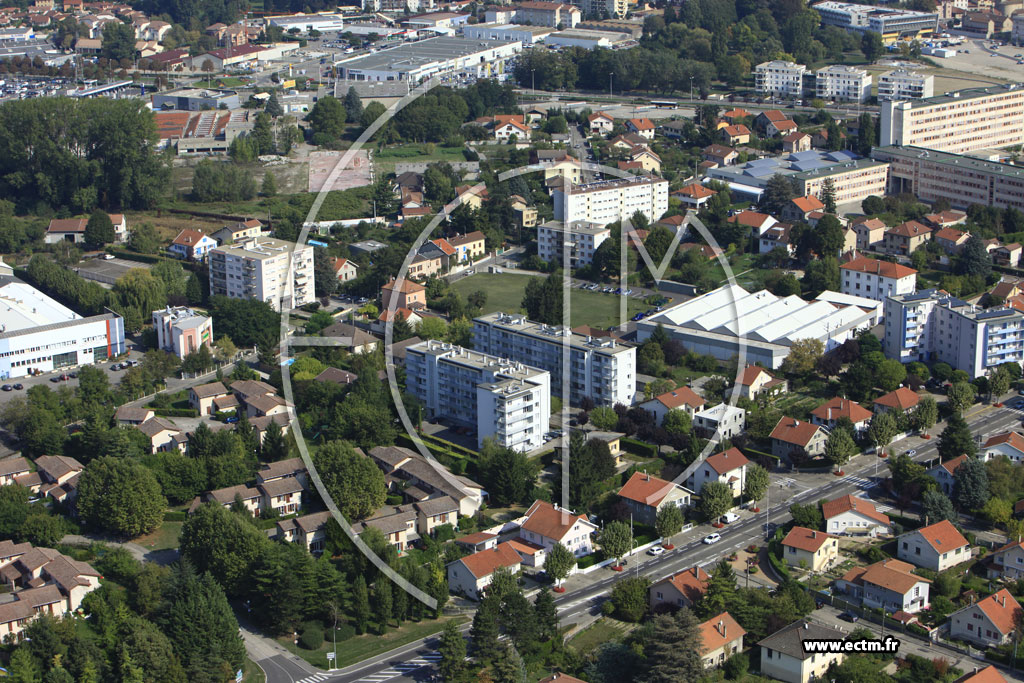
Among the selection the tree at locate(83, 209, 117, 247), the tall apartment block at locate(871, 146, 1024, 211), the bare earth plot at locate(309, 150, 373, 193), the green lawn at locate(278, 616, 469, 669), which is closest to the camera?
the green lawn at locate(278, 616, 469, 669)

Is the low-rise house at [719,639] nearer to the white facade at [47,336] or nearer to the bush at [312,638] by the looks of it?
the bush at [312,638]

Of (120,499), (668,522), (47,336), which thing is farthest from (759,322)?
(47,336)

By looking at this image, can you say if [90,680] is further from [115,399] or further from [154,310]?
[154,310]

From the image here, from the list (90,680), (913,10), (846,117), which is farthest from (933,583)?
(913,10)

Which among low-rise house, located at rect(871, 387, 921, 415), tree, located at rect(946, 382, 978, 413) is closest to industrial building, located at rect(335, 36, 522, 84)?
low-rise house, located at rect(871, 387, 921, 415)

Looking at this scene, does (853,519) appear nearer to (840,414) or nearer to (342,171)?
(840,414)

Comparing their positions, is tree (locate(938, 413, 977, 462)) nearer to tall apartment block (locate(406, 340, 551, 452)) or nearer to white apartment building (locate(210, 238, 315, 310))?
tall apartment block (locate(406, 340, 551, 452))
